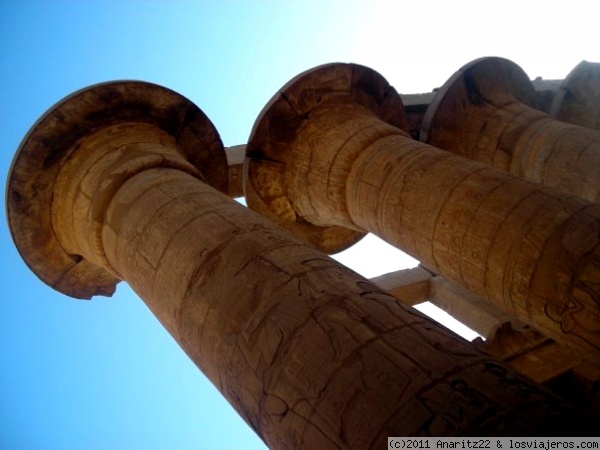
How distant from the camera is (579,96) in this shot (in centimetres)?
790

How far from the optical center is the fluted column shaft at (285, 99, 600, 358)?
12.6 ft

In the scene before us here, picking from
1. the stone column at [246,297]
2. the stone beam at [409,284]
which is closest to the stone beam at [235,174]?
the stone column at [246,297]

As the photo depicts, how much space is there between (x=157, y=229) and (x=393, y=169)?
2.57 m

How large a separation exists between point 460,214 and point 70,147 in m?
3.75

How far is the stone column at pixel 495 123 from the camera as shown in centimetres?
671

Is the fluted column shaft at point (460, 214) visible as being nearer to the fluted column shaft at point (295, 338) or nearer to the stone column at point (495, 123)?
the stone column at point (495, 123)

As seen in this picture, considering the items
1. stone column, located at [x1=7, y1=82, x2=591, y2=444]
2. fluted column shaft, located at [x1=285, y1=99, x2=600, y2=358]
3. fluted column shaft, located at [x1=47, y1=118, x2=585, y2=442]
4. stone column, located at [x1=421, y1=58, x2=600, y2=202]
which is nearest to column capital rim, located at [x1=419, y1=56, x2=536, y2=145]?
stone column, located at [x1=421, y1=58, x2=600, y2=202]

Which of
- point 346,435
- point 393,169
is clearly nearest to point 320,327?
point 346,435

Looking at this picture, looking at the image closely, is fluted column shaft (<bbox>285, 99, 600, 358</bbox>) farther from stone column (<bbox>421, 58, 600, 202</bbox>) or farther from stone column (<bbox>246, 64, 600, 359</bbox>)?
stone column (<bbox>421, 58, 600, 202</bbox>)

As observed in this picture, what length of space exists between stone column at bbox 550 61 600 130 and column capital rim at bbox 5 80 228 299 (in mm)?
4920

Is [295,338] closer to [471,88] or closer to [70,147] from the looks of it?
[70,147]

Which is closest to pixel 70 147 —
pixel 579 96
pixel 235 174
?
pixel 235 174

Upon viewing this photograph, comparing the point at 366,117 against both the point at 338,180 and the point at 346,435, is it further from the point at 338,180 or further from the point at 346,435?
the point at 346,435

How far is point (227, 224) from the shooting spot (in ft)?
12.6
